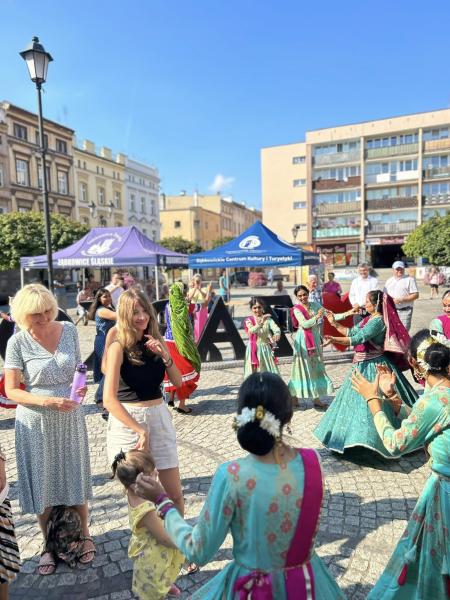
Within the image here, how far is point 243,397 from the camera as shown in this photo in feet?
5.08

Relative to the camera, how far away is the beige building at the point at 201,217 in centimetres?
6894

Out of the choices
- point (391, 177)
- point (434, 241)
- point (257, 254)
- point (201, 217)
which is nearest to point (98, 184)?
point (201, 217)

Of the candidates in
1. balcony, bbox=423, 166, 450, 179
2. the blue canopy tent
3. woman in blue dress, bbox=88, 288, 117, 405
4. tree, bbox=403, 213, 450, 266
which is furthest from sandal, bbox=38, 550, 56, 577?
balcony, bbox=423, 166, 450, 179

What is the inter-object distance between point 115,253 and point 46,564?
34.7 ft

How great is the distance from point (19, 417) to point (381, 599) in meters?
2.44

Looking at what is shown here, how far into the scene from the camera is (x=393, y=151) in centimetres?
4559

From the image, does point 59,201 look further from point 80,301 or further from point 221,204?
point 221,204

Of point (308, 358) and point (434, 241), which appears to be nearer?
point (308, 358)

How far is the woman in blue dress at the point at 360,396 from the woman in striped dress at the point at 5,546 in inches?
120

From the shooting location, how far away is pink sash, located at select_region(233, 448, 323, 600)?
1521 millimetres

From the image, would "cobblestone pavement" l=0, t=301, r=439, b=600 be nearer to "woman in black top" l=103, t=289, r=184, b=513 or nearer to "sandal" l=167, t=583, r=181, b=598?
"sandal" l=167, t=583, r=181, b=598

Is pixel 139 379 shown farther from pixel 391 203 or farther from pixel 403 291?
pixel 391 203

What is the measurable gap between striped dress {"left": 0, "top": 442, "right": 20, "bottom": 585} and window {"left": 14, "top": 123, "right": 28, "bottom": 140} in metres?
41.1

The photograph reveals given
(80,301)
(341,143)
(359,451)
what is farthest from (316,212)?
(359,451)
